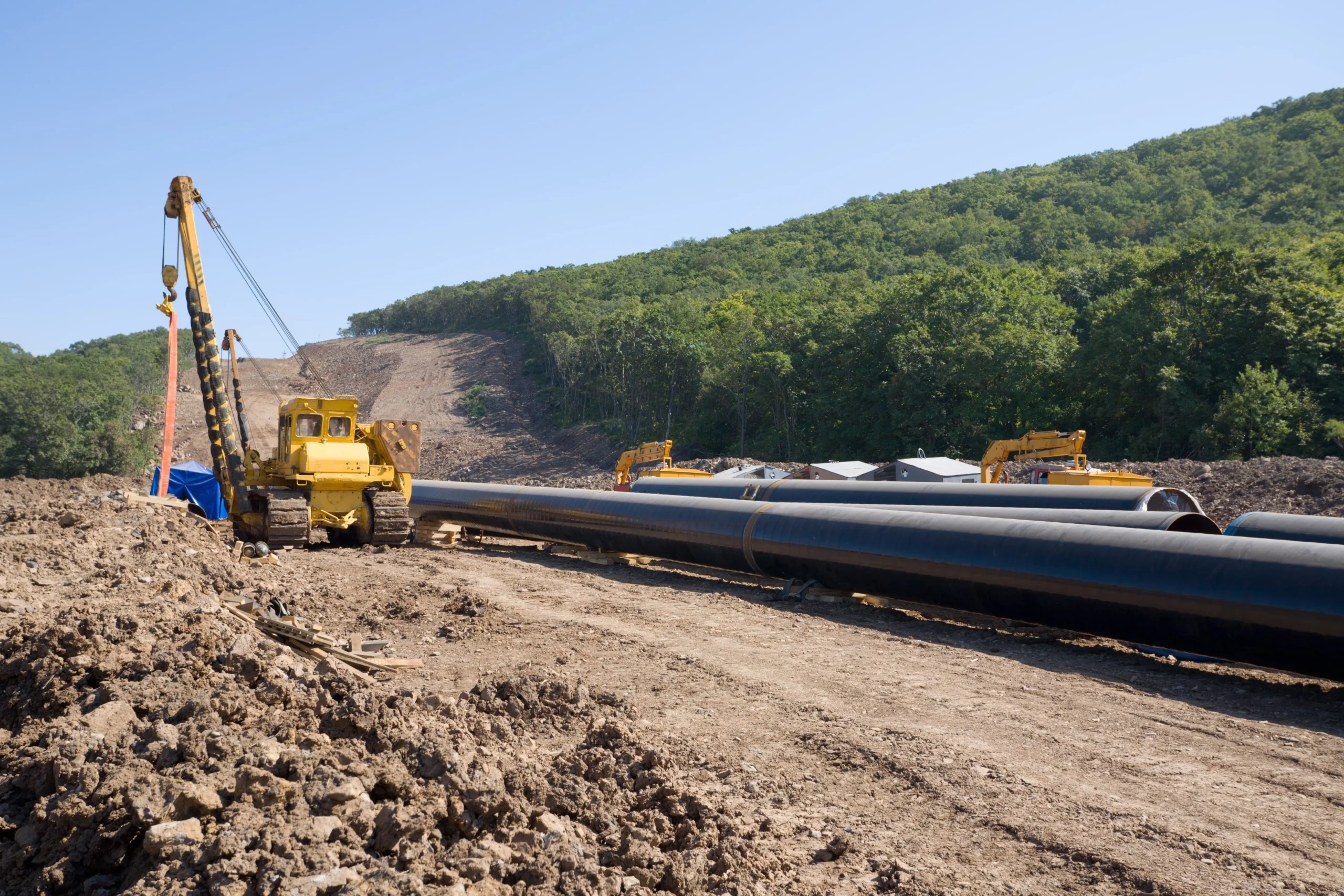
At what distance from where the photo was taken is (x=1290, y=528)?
9.77 metres

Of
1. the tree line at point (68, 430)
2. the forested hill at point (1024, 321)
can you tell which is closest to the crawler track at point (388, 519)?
the forested hill at point (1024, 321)

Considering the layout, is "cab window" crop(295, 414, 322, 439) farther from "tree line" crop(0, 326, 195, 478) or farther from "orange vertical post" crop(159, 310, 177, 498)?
"tree line" crop(0, 326, 195, 478)

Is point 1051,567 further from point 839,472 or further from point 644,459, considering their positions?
point 644,459

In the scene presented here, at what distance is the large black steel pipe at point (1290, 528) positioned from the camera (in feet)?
30.9

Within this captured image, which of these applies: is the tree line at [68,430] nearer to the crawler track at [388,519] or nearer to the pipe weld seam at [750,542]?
the crawler track at [388,519]

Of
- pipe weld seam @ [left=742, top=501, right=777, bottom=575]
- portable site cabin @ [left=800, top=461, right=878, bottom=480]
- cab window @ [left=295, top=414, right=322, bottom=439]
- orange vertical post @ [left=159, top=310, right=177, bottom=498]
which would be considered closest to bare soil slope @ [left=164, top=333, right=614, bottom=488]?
portable site cabin @ [left=800, top=461, right=878, bottom=480]

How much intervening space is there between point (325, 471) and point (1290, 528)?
13698 millimetres

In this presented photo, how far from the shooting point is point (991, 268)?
52344mm

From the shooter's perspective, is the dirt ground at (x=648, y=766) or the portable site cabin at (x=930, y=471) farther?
the portable site cabin at (x=930, y=471)

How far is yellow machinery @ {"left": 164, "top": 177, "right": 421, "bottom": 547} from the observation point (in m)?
15.9

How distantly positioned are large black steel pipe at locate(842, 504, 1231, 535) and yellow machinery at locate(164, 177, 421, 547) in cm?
890

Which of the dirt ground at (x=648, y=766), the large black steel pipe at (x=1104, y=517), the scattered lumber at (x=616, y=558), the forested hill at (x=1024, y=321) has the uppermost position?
the forested hill at (x=1024, y=321)

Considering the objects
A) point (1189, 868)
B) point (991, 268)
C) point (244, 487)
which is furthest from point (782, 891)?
point (991, 268)

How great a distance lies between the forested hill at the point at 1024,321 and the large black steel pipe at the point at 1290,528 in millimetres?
22066
